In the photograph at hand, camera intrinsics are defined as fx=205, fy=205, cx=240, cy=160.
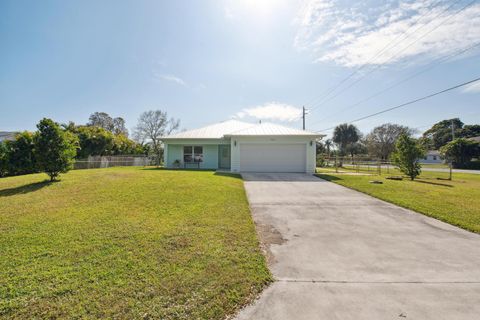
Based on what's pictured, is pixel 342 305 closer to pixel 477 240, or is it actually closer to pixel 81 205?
pixel 477 240

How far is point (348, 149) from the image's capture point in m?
47.3

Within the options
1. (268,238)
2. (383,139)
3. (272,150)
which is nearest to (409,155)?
(272,150)

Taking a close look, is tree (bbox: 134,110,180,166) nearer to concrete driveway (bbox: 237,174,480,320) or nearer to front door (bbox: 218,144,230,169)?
front door (bbox: 218,144,230,169)

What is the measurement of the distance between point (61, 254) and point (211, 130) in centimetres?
1603

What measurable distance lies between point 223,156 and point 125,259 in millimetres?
14193

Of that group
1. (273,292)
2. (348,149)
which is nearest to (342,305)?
(273,292)

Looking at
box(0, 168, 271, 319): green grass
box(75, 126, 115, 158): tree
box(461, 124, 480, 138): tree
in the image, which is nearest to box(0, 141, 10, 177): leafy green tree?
box(75, 126, 115, 158): tree

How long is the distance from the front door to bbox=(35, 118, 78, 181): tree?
10.3m

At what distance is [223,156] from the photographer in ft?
56.0

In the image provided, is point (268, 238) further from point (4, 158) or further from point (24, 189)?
point (4, 158)

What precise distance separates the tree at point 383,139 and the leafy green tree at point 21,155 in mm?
52599

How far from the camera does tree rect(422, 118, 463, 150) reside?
4652 cm

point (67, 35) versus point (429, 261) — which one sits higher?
point (67, 35)

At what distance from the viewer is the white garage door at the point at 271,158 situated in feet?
48.4
